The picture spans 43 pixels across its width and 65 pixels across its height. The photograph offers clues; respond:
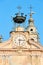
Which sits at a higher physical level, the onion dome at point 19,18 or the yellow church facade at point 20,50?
the onion dome at point 19,18

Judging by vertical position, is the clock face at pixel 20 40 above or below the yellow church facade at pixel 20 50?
above

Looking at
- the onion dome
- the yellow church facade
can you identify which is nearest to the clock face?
the yellow church facade

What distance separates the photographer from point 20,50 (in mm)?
30547

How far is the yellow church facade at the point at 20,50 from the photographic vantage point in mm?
30266

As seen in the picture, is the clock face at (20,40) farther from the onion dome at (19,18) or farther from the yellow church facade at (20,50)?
the onion dome at (19,18)

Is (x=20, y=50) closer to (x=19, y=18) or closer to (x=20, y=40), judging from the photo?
(x=20, y=40)

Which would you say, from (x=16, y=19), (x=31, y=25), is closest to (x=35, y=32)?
(x=31, y=25)

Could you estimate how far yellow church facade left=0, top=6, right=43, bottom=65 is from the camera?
30266 millimetres

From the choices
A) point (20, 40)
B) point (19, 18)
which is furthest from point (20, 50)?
point (19, 18)

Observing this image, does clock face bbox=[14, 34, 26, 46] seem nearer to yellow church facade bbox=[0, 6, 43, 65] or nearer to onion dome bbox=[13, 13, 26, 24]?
yellow church facade bbox=[0, 6, 43, 65]

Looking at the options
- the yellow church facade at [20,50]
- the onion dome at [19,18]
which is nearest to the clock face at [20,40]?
the yellow church facade at [20,50]

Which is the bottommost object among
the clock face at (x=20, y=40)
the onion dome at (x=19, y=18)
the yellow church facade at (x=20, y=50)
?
the yellow church facade at (x=20, y=50)

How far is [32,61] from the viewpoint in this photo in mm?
30203

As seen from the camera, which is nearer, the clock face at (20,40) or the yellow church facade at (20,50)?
the yellow church facade at (20,50)
